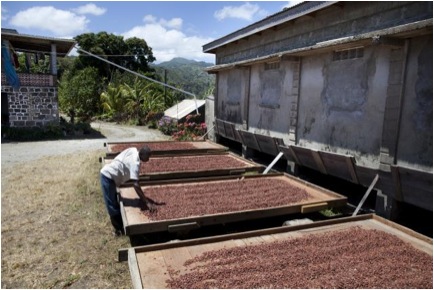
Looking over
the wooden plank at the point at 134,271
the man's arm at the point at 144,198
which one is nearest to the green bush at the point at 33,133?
the man's arm at the point at 144,198

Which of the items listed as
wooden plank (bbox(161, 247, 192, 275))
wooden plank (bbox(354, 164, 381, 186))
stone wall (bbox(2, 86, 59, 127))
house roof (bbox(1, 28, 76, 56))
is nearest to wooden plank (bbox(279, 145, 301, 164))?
wooden plank (bbox(354, 164, 381, 186))

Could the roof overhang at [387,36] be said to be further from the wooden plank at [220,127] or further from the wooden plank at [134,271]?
the wooden plank at [220,127]

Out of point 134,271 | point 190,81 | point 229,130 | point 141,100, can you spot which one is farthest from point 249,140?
point 190,81

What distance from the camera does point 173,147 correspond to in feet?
35.4

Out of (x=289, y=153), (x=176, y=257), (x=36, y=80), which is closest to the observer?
(x=176, y=257)

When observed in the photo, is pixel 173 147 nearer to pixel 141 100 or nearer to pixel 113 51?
pixel 141 100

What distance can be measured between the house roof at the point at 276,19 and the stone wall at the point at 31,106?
865 centimetres

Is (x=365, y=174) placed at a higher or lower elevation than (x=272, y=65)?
lower

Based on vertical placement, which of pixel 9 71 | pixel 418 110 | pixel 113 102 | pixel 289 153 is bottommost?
pixel 289 153

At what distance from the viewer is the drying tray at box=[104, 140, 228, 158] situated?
9.56 m

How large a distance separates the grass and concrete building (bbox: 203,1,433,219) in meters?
4.29

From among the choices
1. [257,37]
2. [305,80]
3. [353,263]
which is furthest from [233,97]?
[353,263]

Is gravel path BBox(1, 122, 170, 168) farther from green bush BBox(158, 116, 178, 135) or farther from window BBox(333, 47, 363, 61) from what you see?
window BBox(333, 47, 363, 61)

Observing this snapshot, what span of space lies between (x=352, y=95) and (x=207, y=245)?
4.28m
